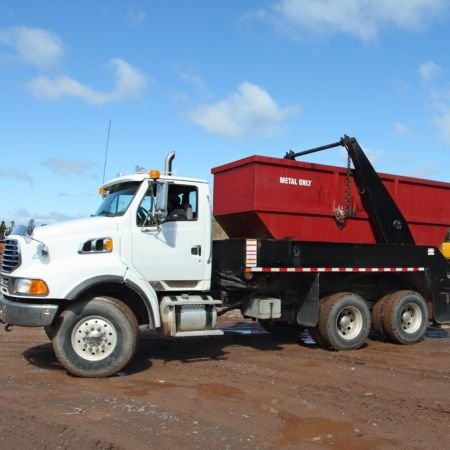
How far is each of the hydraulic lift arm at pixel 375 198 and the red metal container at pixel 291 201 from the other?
14 cm

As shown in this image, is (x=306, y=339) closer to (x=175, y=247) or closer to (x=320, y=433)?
(x=175, y=247)

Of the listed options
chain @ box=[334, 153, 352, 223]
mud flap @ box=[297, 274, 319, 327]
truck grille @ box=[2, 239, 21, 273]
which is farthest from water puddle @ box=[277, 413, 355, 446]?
chain @ box=[334, 153, 352, 223]

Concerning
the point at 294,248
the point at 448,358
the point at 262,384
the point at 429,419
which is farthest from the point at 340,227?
the point at 429,419

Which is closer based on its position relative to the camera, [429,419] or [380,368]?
[429,419]

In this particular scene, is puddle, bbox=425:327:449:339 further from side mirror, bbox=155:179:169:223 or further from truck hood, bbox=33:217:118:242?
truck hood, bbox=33:217:118:242

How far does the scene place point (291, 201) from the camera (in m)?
8.99

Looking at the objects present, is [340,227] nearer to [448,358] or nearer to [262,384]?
[448,358]

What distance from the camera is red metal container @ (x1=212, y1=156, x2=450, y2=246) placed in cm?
876

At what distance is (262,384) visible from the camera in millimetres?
6848

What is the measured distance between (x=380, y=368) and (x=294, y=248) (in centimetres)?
226

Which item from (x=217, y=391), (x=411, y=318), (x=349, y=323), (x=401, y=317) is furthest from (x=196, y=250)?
(x=411, y=318)

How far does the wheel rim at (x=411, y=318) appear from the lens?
1023 cm

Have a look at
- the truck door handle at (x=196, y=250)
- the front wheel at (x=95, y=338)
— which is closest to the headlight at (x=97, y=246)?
the front wheel at (x=95, y=338)

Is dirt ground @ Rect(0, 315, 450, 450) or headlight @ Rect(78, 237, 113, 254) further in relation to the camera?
headlight @ Rect(78, 237, 113, 254)
